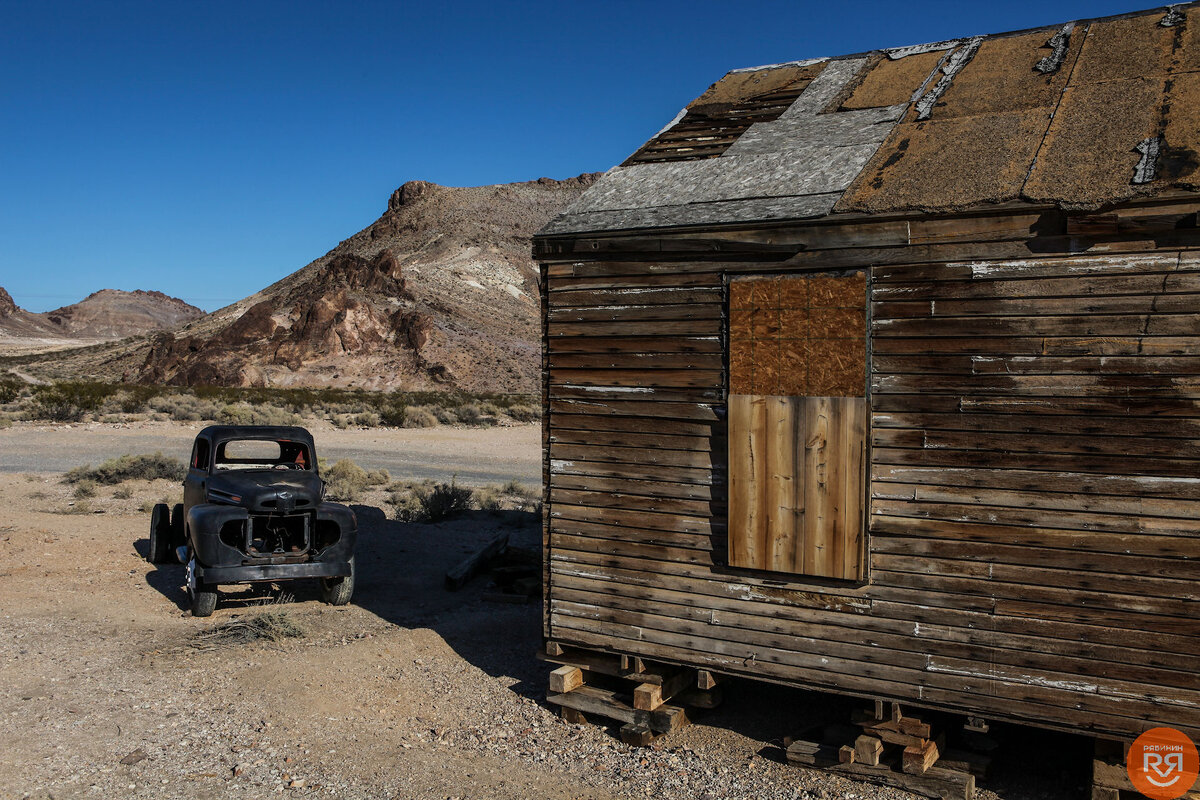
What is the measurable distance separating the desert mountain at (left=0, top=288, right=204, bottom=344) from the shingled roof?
516 feet

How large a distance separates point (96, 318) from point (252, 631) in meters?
185

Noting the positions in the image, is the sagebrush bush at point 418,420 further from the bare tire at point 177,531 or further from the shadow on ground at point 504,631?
the bare tire at point 177,531

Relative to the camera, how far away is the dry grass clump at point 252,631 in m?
8.39

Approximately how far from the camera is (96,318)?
16938cm

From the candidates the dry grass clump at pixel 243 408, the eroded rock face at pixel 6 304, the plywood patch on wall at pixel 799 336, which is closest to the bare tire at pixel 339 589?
the plywood patch on wall at pixel 799 336

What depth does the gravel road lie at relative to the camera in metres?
20.0

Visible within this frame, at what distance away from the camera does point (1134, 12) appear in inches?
296

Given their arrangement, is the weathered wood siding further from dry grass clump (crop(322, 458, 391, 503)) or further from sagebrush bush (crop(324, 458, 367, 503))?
dry grass clump (crop(322, 458, 391, 503))

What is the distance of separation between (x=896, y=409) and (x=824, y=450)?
523mm

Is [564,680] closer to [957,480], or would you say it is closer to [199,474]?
[957,480]

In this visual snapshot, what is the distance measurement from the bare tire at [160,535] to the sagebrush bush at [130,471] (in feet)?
20.4

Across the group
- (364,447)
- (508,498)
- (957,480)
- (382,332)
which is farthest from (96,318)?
(957,480)

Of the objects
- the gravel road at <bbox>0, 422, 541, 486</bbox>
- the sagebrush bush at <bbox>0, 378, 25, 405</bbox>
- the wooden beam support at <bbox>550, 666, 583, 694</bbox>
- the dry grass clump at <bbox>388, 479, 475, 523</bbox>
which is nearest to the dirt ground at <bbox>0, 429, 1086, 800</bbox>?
the wooden beam support at <bbox>550, 666, 583, 694</bbox>

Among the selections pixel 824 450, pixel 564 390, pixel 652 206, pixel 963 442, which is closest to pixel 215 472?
pixel 564 390
